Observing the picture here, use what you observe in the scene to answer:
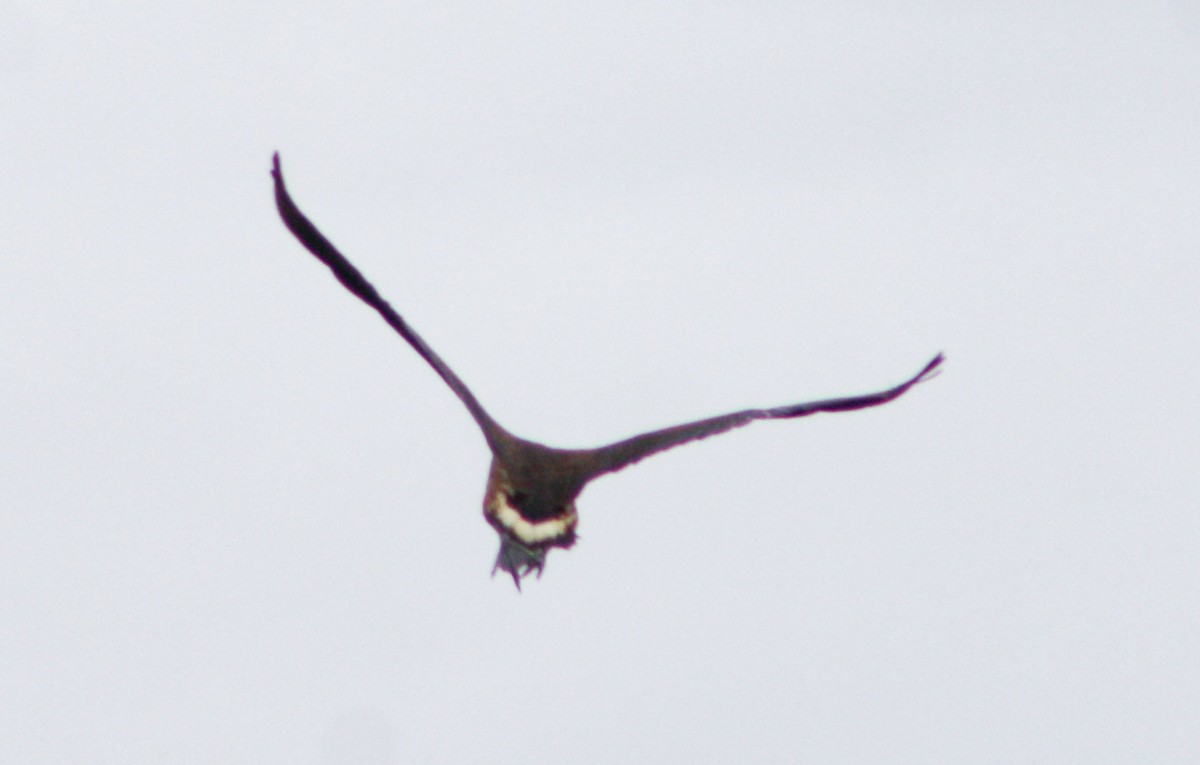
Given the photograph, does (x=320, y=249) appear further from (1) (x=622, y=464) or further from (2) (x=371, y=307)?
(1) (x=622, y=464)

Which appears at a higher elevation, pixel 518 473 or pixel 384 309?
pixel 384 309

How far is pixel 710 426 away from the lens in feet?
54.0

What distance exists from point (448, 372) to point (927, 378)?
15.3 feet

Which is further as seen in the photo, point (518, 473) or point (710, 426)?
point (710, 426)

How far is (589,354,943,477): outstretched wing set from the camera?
15.7 meters

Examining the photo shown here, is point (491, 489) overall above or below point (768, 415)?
below

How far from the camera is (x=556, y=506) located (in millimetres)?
15422

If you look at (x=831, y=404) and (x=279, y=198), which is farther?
(x=831, y=404)

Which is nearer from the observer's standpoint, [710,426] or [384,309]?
[384,309]

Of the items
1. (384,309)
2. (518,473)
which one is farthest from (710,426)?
(384,309)

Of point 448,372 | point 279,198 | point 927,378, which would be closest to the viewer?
point 279,198

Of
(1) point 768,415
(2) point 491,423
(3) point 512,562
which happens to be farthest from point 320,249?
(1) point 768,415

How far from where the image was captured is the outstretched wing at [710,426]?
618 inches

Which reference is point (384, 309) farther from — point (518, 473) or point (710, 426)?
point (710, 426)
